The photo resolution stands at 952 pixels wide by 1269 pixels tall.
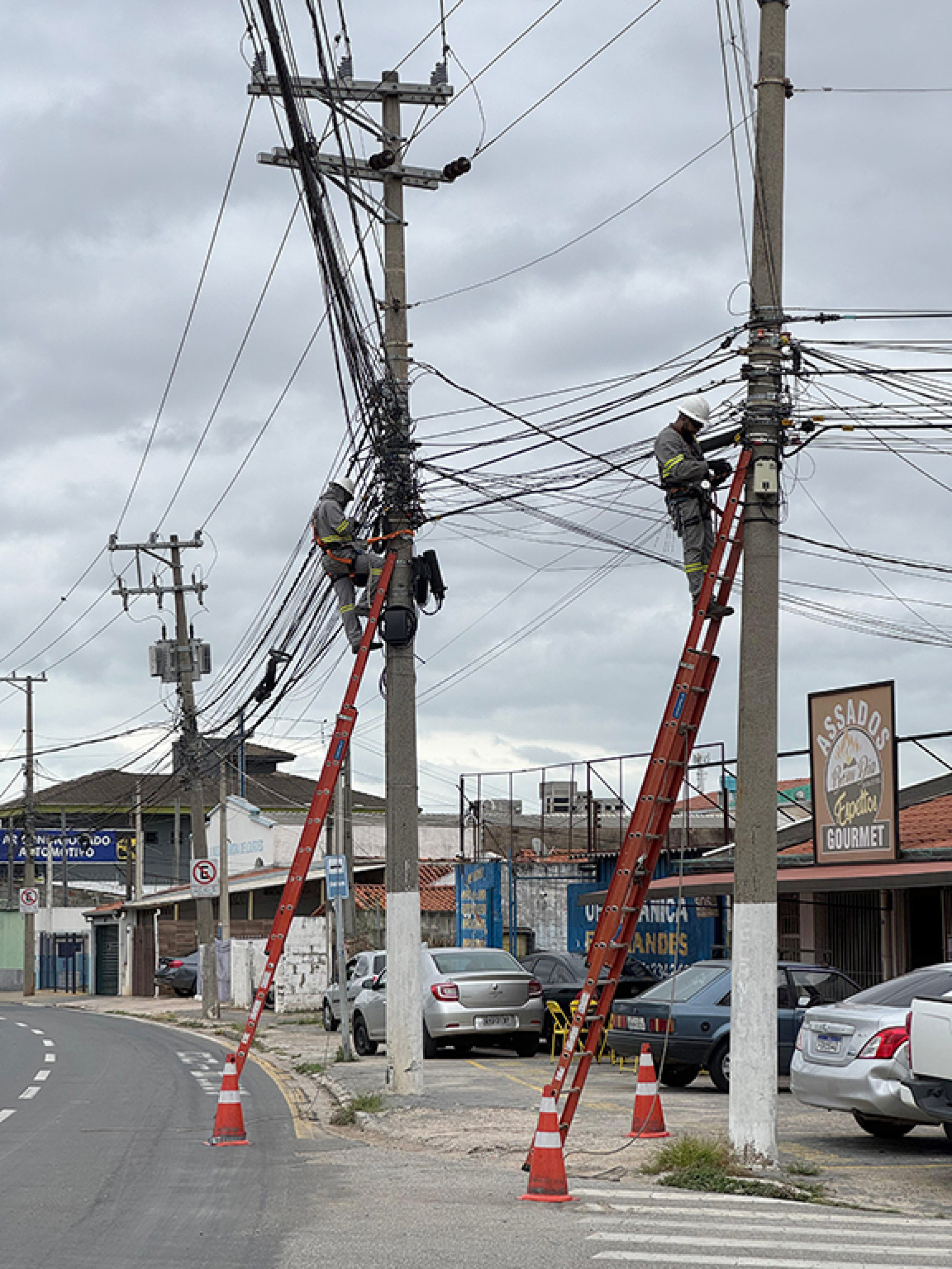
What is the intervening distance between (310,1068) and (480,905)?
13807mm

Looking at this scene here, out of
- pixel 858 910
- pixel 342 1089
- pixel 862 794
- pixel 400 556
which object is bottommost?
pixel 342 1089

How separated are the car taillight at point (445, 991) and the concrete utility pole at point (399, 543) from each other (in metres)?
5.25

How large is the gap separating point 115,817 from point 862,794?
2884 inches

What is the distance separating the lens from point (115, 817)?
293 ft

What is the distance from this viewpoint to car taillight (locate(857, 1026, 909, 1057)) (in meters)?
12.4

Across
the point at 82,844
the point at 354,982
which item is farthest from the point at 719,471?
the point at 82,844

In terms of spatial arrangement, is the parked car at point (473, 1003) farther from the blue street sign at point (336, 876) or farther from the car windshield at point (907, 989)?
the car windshield at point (907, 989)

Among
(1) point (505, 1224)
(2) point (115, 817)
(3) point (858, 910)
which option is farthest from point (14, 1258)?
(2) point (115, 817)

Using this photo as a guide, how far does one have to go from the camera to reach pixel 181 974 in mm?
47062

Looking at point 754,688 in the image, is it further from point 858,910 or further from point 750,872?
point 858,910

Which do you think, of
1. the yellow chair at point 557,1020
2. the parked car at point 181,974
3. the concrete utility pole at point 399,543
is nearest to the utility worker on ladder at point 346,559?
the concrete utility pole at point 399,543

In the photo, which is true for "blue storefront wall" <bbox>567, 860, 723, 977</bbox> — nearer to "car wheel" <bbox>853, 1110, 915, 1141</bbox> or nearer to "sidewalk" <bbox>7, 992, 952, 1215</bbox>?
"sidewalk" <bbox>7, 992, 952, 1215</bbox>

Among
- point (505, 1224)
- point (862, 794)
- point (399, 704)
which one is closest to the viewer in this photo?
point (505, 1224)

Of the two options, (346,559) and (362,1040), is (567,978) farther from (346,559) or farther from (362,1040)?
(346,559)
